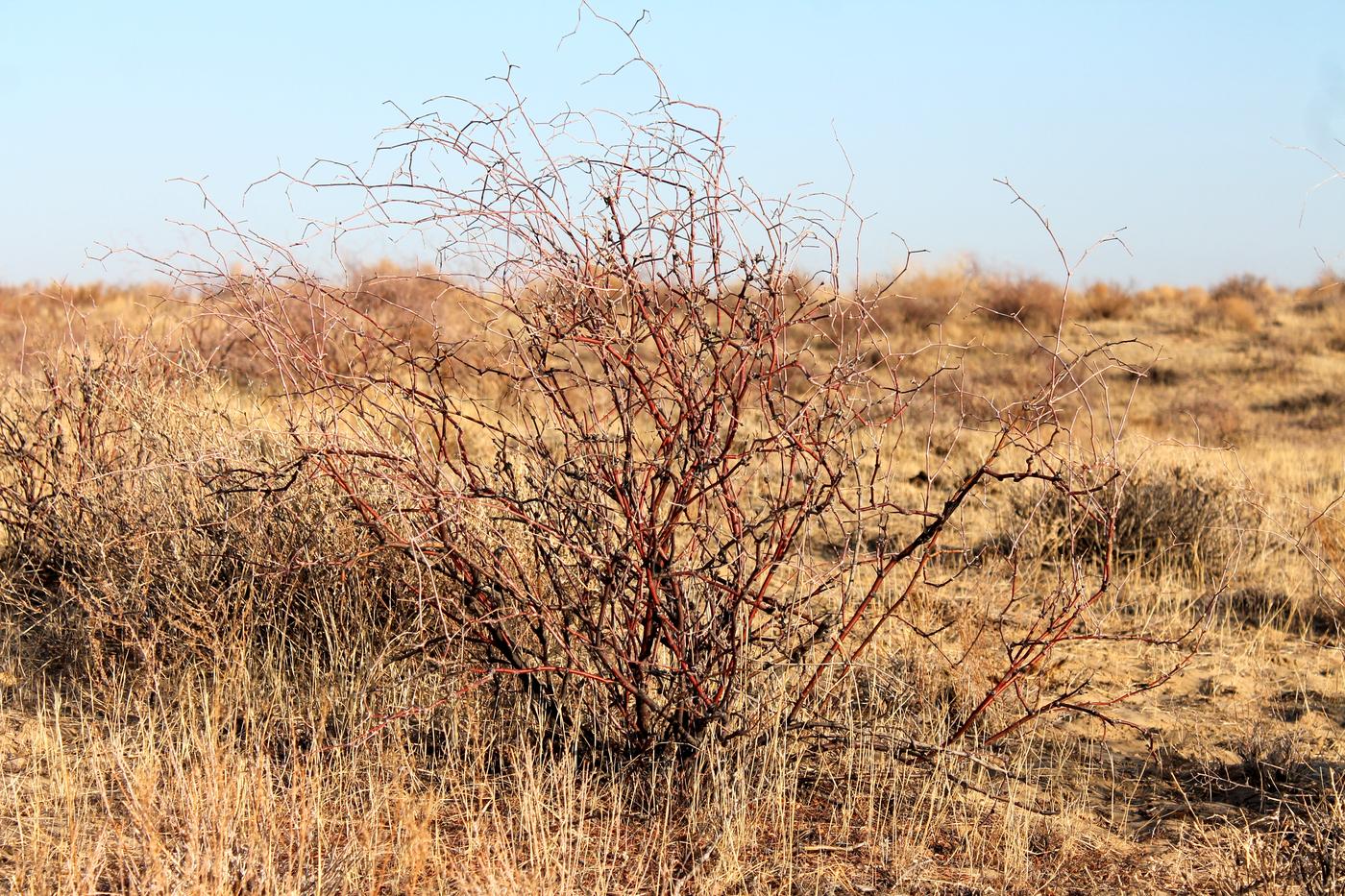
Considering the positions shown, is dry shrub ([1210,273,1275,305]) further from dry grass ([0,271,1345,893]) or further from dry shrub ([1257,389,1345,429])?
dry grass ([0,271,1345,893])

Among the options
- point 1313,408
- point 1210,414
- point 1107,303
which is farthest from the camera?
point 1107,303

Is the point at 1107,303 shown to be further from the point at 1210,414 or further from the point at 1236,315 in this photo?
the point at 1210,414

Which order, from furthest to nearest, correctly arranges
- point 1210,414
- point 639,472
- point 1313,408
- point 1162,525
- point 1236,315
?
point 1236,315
point 1313,408
point 1210,414
point 1162,525
point 639,472

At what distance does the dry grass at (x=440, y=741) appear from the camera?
301cm

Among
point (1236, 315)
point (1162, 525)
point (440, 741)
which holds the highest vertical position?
point (1236, 315)

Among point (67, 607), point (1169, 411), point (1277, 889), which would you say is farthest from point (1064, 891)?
point (1169, 411)

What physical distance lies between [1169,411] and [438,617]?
11.9m

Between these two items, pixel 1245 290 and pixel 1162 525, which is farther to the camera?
pixel 1245 290

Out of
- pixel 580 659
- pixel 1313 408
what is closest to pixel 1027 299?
pixel 1313 408

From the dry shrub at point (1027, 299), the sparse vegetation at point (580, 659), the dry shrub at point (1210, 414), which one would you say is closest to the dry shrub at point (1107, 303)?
the dry shrub at point (1027, 299)

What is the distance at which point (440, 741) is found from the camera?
3.76 metres

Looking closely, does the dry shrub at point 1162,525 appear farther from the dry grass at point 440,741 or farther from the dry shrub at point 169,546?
the dry shrub at point 169,546

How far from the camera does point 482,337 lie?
3.44 m

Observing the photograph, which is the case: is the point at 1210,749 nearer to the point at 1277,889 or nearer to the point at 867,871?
the point at 1277,889
